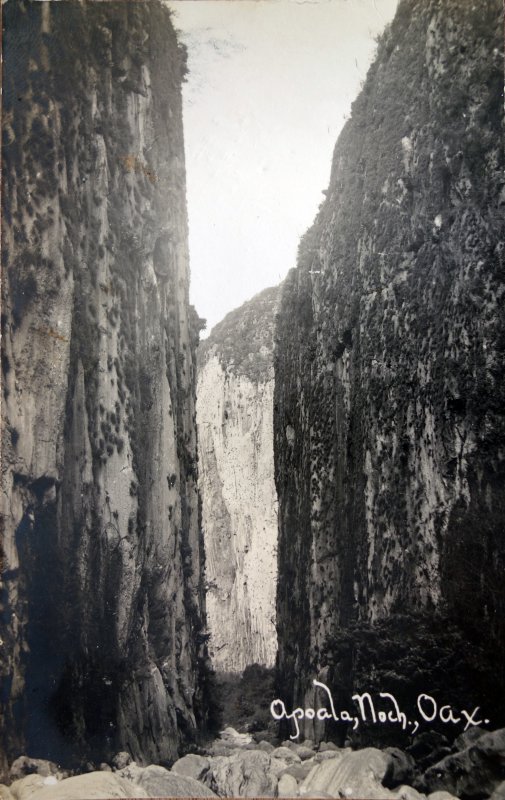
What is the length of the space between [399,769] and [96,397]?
231 cm

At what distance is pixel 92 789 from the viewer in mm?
2984

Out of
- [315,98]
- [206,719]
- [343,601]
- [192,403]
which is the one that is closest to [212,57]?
[315,98]

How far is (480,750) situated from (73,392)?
2574 millimetres

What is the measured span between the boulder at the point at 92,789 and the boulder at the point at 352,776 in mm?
808

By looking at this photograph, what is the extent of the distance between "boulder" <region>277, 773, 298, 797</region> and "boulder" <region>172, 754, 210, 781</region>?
14.1 inches

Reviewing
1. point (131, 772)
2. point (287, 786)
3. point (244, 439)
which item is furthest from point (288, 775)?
point (244, 439)

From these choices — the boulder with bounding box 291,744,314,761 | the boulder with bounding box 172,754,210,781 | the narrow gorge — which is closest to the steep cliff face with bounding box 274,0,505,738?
the narrow gorge

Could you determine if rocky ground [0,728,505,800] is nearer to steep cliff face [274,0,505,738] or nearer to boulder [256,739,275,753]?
boulder [256,739,275,753]

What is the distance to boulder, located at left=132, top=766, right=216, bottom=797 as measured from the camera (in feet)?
9.81

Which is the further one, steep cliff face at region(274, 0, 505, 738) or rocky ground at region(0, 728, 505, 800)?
steep cliff face at region(274, 0, 505, 738)

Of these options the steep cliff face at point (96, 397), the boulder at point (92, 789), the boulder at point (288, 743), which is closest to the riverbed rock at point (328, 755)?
the boulder at point (288, 743)

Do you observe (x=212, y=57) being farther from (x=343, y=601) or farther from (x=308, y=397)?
(x=343, y=601)

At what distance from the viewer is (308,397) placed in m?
3.36

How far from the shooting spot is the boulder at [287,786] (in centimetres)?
299
